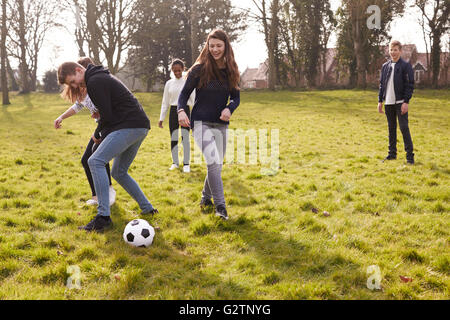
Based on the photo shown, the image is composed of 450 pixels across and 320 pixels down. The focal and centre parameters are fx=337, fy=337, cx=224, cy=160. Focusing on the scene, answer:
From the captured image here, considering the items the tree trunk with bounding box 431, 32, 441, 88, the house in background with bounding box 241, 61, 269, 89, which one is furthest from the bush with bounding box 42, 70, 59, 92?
the tree trunk with bounding box 431, 32, 441, 88

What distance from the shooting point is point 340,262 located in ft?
11.4

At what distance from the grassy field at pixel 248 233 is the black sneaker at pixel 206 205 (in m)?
0.12

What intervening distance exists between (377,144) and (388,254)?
7.36 metres

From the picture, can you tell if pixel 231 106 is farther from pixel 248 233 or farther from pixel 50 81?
pixel 50 81

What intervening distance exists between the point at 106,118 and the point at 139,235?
1.44m

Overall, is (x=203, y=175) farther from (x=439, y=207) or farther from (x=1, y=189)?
(x=439, y=207)

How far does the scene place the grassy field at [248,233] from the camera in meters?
3.07


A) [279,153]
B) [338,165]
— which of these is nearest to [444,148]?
[338,165]

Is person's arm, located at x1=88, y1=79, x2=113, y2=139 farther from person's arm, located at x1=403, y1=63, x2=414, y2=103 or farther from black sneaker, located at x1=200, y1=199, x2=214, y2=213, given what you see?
person's arm, located at x1=403, y1=63, x2=414, y2=103

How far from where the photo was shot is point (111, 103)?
161 inches

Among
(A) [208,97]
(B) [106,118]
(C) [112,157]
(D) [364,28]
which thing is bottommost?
(C) [112,157]

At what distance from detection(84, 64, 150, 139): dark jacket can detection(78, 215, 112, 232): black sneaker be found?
1.05 metres

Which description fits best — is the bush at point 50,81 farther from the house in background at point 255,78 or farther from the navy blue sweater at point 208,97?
the navy blue sweater at point 208,97

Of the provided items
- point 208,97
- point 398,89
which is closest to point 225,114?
point 208,97
